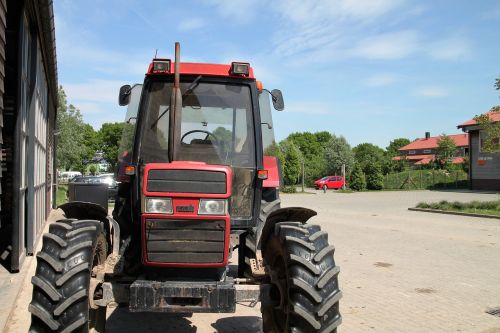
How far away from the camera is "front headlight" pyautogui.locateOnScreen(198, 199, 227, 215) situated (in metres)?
3.92

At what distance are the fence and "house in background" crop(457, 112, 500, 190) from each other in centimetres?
488

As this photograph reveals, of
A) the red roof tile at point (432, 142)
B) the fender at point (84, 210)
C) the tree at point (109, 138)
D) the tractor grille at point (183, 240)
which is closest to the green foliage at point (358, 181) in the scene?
the fender at point (84, 210)

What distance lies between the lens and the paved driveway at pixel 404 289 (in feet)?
18.6

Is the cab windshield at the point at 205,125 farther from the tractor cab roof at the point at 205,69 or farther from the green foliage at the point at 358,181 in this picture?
the green foliage at the point at 358,181

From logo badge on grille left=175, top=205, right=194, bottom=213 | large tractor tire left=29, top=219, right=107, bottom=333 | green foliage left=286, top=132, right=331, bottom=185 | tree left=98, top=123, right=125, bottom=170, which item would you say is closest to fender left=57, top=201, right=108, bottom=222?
large tractor tire left=29, top=219, right=107, bottom=333

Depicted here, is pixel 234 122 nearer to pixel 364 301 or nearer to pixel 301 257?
pixel 301 257

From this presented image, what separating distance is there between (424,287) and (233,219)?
4280 mm

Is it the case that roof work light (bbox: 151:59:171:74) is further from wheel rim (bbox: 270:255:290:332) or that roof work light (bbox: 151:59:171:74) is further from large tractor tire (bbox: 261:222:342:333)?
wheel rim (bbox: 270:255:290:332)

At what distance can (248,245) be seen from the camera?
5.00 m

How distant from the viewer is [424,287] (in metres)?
7.56

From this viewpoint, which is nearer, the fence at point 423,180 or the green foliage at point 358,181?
the green foliage at point 358,181

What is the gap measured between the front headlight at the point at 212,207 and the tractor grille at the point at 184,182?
0.07 metres

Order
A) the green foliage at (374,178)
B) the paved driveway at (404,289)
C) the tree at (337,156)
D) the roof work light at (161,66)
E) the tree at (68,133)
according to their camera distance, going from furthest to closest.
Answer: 1. the tree at (337,156)
2. the green foliage at (374,178)
3. the tree at (68,133)
4. the paved driveway at (404,289)
5. the roof work light at (161,66)

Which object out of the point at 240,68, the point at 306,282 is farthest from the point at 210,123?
the point at 306,282
